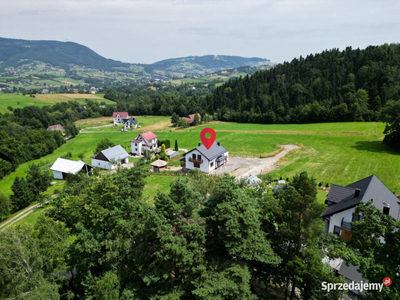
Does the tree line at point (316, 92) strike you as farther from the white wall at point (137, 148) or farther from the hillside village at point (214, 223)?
the white wall at point (137, 148)

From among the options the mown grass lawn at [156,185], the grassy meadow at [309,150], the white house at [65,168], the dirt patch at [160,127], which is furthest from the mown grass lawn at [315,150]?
the mown grass lawn at [156,185]

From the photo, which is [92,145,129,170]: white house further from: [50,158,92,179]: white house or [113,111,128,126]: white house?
[113,111,128,126]: white house

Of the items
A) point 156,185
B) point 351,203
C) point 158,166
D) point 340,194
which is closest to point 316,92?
point 158,166

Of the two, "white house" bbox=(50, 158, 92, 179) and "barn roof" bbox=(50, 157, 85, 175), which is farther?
"white house" bbox=(50, 158, 92, 179)

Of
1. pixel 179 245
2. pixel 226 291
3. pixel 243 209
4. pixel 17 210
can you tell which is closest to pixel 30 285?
pixel 179 245

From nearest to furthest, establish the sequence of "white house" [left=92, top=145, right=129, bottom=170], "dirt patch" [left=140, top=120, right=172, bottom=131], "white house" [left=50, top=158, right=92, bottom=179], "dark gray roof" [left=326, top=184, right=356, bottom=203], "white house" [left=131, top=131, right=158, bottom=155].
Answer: "dark gray roof" [left=326, top=184, right=356, bottom=203], "white house" [left=50, top=158, right=92, bottom=179], "white house" [left=92, top=145, right=129, bottom=170], "white house" [left=131, top=131, right=158, bottom=155], "dirt patch" [left=140, top=120, right=172, bottom=131]

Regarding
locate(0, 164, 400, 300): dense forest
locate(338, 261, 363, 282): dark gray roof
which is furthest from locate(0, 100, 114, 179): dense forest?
locate(338, 261, 363, 282): dark gray roof
